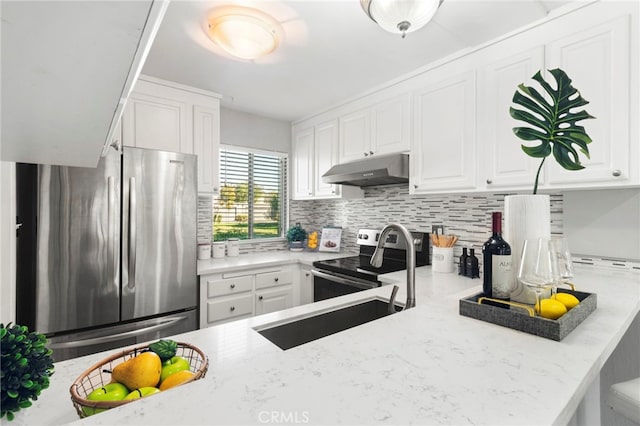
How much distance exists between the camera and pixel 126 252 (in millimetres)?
2004

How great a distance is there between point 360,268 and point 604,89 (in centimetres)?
183

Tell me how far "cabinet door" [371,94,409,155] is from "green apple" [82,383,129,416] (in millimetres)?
2325

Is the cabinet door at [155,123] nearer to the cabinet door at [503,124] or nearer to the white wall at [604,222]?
the cabinet door at [503,124]

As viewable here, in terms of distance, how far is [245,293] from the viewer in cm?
267

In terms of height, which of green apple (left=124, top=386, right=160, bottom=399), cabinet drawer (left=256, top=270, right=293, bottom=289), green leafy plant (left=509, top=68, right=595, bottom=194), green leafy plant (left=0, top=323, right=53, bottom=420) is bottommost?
cabinet drawer (left=256, top=270, right=293, bottom=289)

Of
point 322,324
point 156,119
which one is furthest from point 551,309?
point 156,119

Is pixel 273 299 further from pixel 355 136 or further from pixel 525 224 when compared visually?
pixel 525 224

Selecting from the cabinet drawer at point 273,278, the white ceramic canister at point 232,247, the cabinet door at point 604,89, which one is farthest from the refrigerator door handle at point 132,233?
the cabinet door at point 604,89

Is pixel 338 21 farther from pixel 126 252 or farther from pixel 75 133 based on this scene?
pixel 126 252

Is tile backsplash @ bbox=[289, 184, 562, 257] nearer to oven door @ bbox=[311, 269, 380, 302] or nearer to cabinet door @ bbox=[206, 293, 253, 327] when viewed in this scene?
oven door @ bbox=[311, 269, 380, 302]

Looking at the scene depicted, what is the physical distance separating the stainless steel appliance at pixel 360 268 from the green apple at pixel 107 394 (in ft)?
5.84

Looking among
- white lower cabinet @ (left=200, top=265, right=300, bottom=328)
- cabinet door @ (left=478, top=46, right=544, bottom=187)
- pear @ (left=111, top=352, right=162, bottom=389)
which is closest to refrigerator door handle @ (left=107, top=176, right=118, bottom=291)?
white lower cabinet @ (left=200, top=265, right=300, bottom=328)

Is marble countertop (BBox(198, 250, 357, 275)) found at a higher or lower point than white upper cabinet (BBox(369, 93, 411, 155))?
lower

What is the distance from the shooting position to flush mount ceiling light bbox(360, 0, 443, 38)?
1.34m
